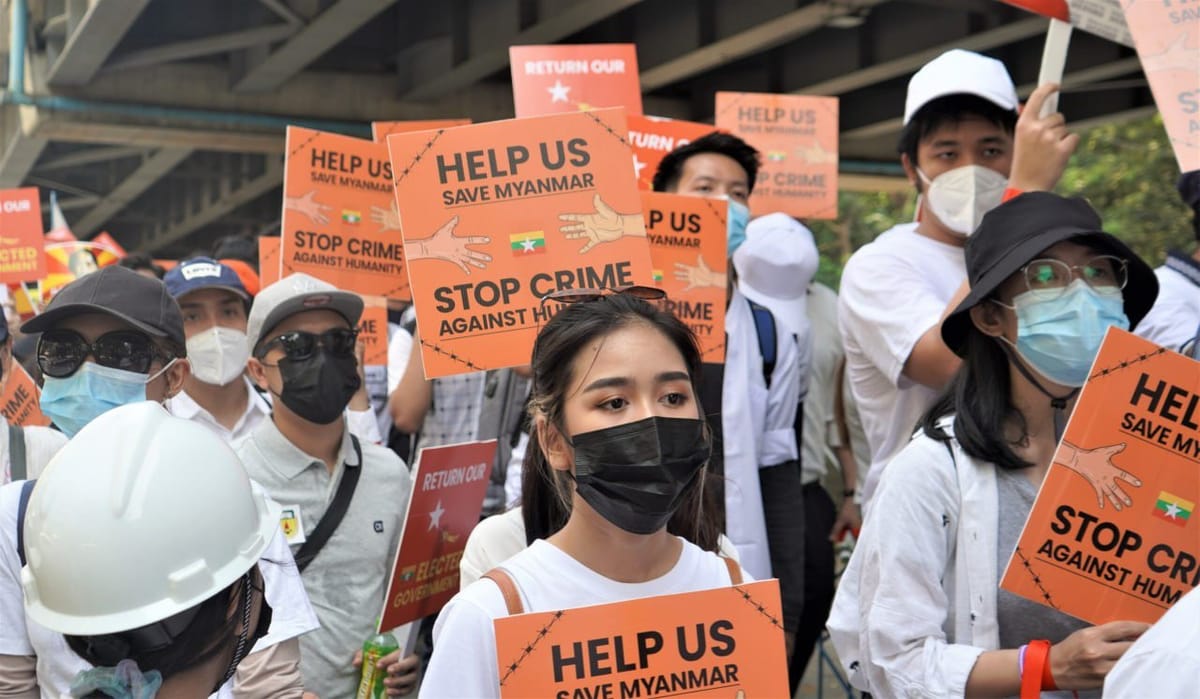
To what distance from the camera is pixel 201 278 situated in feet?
19.3

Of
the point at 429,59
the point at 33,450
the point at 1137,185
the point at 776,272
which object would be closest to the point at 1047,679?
the point at 33,450

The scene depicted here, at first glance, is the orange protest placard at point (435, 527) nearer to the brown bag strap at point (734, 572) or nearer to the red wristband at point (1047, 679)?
the brown bag strap at point (734, 572)

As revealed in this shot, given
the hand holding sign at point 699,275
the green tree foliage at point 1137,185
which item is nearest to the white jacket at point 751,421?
the hand holding sign at point 699,275

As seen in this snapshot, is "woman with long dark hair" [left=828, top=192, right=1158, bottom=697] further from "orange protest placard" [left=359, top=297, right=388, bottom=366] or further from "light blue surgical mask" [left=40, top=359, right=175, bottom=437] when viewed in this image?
"orange protest placard" [left=359, top=297, right=388, bottom=366]

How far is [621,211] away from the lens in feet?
14.1

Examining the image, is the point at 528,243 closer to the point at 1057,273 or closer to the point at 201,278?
the point at 1057,273

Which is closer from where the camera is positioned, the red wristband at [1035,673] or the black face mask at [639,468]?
the black face mask at [639,468]

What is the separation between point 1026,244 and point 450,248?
162 centimetres

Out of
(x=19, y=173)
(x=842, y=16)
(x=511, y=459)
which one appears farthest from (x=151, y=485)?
(x=19, y=173)

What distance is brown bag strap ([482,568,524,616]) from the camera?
2631mm

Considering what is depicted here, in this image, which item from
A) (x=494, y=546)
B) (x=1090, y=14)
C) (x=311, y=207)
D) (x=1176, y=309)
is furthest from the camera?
(x=311, y=207)

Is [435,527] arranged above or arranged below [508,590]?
below

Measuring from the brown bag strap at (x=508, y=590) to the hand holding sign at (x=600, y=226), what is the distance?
1691 millimetres

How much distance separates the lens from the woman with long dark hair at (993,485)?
3076 millimetres
